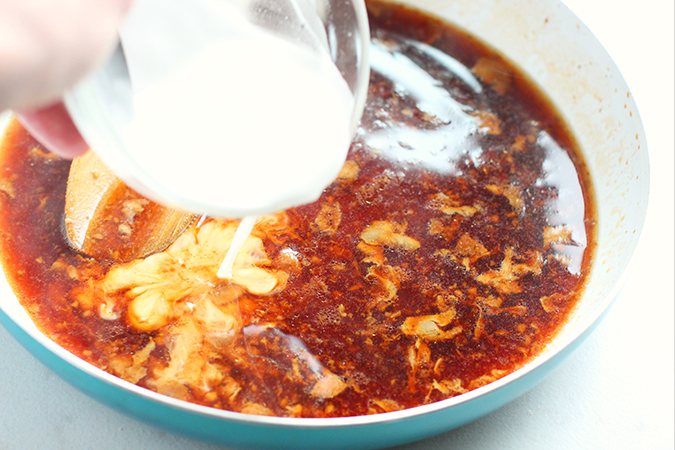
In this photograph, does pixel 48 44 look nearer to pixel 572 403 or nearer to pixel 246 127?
pixel 246 127

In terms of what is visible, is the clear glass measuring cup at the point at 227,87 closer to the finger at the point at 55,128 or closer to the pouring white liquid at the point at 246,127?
the pouring white liquid at the point at 246,127

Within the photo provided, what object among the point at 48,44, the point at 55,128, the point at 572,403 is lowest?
the point at 572,403

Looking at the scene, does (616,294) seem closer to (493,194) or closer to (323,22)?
A: (493,194)

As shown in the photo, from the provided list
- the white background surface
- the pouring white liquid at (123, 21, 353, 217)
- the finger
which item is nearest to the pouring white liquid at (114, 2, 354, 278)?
the pouring white liquid at (123, 21, 353, 217)

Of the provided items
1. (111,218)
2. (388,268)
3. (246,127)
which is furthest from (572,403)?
(111,218)

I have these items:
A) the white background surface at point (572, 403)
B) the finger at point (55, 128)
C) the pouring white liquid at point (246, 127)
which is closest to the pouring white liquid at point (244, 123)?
the pouring white liquid at point (246, 127)
